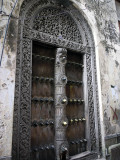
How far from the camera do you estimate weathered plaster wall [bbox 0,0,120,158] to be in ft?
6.79

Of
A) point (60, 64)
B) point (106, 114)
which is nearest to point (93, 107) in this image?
point (106, 114)

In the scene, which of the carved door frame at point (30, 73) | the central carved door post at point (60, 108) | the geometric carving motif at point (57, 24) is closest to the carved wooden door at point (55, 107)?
the central carved door post at point (60, 108)

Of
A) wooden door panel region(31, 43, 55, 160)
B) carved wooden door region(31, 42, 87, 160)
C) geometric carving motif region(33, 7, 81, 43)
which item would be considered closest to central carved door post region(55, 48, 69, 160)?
carved wooden door region(31, 42, 87, 160)

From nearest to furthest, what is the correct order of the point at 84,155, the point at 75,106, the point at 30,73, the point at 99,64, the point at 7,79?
1. the point at 7,79
2. the point at 30,73
3. the point at 84,155
4. the point at 75,106
5. the point at 99,64

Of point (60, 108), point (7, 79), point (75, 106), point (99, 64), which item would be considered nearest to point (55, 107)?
point (60, 108)

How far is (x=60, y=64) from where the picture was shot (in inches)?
114

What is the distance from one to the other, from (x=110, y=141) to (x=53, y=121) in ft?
4.33

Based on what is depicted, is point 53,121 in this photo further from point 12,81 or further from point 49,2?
point 49,2

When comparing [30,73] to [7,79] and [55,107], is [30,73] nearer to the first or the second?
[7,79]

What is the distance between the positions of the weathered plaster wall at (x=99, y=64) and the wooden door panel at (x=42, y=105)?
1.84ft

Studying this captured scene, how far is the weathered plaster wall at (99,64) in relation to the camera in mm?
2068


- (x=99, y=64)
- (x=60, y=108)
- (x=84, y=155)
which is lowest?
(x=84, y=155)

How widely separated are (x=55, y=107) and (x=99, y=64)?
137 centimetres

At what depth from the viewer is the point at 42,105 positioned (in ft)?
8.96
